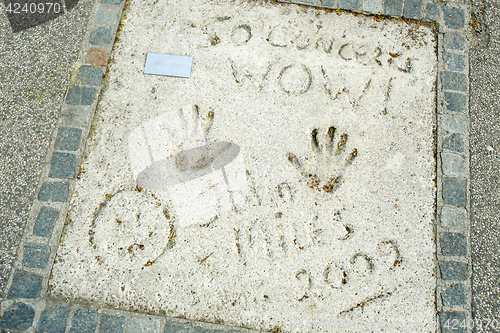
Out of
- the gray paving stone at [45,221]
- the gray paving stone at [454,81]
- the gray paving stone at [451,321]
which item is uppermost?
the gray paving stone at [454,81]

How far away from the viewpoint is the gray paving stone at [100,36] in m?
2.36

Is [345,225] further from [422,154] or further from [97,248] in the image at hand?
[97,248]

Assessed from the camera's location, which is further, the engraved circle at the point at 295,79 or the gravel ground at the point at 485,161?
the engraved circle at the point at 295,79

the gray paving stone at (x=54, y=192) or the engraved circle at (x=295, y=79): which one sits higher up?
the engraved circle at (x=295, y=79)

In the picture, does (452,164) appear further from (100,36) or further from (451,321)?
(100,36)

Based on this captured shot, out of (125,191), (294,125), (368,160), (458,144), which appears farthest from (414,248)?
(125,191)

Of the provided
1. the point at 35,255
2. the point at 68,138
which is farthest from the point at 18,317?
the point at 68,138

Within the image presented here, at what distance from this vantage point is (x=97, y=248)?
2.05 m

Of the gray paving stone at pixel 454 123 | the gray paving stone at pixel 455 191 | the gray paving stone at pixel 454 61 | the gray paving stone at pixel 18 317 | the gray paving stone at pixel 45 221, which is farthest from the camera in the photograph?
the gray paving stone at pixel 454 61

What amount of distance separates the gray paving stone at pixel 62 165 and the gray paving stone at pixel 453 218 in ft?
7.88

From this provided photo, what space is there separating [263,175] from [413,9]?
1680mm

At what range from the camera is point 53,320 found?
1.96 metres

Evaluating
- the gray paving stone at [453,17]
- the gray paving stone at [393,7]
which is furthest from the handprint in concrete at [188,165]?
the gray paving stone at [453,17]

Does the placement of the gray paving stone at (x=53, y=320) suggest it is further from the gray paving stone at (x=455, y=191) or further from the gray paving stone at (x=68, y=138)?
the gray paving stone at (x=455, y=191)
